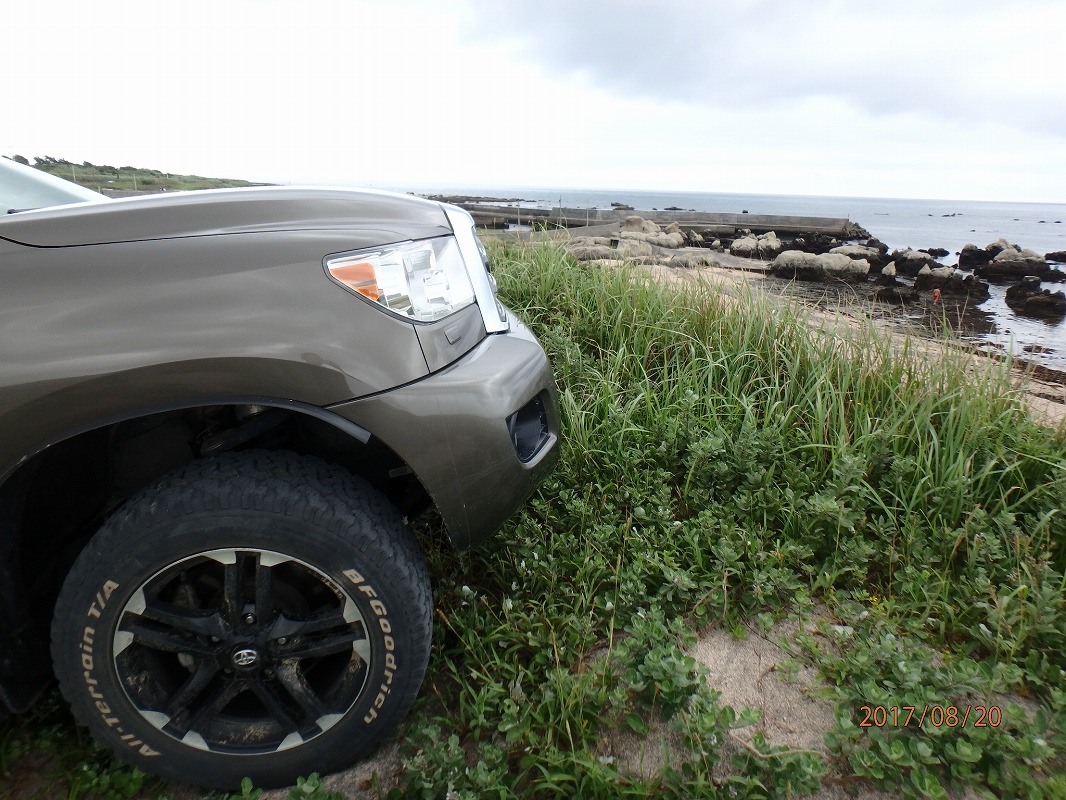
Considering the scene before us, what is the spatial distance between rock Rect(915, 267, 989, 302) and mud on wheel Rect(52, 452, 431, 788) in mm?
15959

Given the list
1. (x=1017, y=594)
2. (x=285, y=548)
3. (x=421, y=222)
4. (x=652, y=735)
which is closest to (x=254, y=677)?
(x=285, y=548)

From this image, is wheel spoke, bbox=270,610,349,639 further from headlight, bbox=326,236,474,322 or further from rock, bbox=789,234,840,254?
rock, bbox=789,234,840,254

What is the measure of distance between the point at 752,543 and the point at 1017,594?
877 mm

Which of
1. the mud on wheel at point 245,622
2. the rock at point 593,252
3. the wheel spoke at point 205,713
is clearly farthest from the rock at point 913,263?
the wheel spoke at point 205,713

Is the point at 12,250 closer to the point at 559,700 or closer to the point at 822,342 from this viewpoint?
the point at 559,700

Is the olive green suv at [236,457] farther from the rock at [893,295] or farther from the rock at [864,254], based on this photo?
the rock at [864,254]

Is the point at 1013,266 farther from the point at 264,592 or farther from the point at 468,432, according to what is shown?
the point at 264,592

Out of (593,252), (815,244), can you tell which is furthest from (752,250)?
(593,252)

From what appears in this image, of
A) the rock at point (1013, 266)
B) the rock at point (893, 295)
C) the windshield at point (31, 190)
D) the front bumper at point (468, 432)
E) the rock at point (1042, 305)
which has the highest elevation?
the windshield at point (31, 190)

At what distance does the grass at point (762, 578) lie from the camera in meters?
1.68

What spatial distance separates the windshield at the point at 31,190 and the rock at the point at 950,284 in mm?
16065

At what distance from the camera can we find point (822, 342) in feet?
12.3
